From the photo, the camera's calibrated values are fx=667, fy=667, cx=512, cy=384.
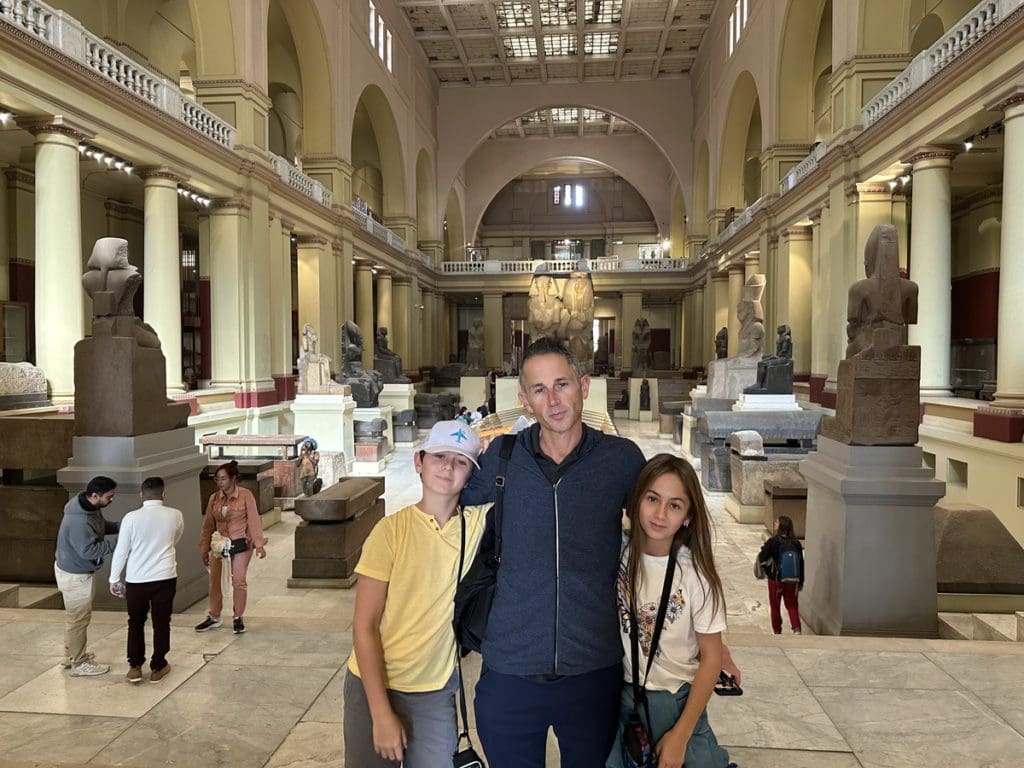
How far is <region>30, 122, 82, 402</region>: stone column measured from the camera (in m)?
10.3

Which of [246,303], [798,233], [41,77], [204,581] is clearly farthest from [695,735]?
[798,233]

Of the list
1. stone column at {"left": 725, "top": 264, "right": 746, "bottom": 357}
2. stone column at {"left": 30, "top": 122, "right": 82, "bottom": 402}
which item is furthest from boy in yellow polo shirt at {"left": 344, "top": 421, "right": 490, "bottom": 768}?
stone column at {"left": 725, "top": 264, "right": 746, "bottom": 357}

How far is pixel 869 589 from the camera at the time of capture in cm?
481

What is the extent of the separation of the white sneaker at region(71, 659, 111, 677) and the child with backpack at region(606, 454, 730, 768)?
3145 mm

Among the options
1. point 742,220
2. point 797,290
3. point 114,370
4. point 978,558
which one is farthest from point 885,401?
point 742,220

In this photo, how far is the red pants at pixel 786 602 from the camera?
5254 mm

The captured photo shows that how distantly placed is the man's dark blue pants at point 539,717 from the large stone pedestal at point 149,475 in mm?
4064

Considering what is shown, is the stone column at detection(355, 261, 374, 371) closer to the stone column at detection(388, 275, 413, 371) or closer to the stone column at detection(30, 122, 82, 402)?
the stone column at detection(388, 275, 413, 371)

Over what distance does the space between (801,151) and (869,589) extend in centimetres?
1895

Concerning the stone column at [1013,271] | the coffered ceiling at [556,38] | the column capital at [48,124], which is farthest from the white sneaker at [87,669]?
the coffered ceiling at [556,38]

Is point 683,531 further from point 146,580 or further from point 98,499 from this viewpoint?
point 98,499

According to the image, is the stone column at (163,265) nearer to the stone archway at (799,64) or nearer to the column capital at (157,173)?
the column capital at (157,173)

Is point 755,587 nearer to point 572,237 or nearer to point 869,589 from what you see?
point 869,589

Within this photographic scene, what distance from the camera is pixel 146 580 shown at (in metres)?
3.73
